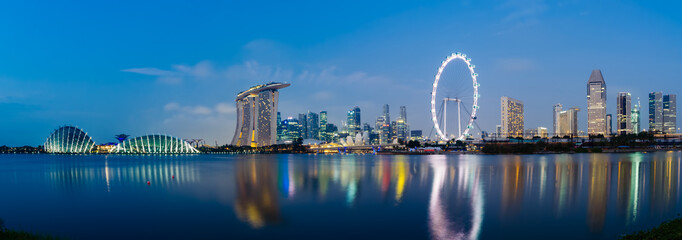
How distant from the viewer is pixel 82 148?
189375 millimetres

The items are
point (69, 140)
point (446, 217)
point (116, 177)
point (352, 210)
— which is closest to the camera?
point (446, 217)

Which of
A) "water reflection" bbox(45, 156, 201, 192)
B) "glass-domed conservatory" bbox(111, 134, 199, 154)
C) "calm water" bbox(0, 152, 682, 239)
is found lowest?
"glass-domed conservatory" bbox(111, 134, 199, 154)

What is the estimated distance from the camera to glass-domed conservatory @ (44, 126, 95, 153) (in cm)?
18725

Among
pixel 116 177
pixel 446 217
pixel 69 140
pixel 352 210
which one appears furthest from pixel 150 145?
pixel 446 217

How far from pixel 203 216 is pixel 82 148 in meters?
202

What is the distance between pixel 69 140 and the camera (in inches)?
7377

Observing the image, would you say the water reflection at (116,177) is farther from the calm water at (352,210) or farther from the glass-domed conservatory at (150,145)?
the glass-domed conservatory at (150,145)

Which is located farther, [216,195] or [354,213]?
[216,195]

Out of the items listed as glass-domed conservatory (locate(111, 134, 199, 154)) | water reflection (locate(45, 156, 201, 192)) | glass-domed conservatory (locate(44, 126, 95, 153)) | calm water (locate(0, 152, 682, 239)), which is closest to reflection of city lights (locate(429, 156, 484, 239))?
calm water (locate(0, 152, 682, 239))

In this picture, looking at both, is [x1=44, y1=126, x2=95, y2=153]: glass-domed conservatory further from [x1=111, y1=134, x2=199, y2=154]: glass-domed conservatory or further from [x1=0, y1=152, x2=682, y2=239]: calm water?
[x1=0, y1=152, x2=682, y2=239]: calm water

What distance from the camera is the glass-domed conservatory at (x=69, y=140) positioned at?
187250 millimetres

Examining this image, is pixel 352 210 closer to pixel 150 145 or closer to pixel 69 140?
pixel 150 145

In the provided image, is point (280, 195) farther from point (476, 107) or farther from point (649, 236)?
point (476, 107)

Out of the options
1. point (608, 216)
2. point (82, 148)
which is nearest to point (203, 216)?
point (608, 216)
